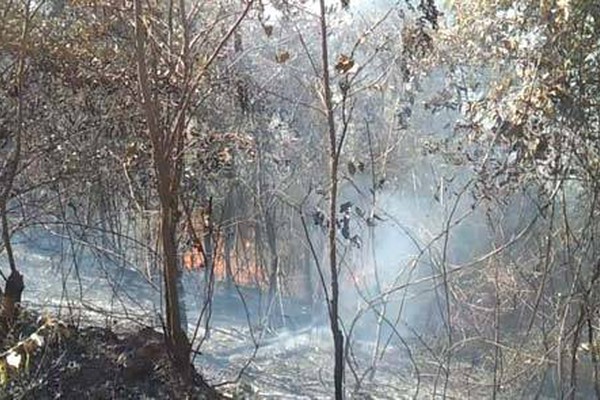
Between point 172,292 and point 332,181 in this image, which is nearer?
point 332,181

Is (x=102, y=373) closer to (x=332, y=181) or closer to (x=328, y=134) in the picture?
(x=332, y=181)

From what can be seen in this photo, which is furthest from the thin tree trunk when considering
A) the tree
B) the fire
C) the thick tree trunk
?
the fire

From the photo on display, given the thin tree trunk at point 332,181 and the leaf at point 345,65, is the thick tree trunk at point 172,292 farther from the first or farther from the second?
the leaf at point 345,65

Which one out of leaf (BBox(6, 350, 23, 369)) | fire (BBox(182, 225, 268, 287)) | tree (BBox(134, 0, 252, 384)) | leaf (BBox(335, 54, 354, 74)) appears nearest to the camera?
leaf (BBox(6, 350, 23, 369))

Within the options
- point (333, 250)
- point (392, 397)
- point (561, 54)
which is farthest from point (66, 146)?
point (392, 397)

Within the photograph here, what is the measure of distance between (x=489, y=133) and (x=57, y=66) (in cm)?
285

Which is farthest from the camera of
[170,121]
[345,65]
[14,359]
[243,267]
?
[243,267]

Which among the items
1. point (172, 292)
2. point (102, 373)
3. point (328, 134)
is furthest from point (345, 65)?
point (102, 373)

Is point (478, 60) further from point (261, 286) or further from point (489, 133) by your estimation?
point (261, 286)

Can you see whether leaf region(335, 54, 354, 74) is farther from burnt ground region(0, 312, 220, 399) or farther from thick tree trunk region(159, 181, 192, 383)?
burnt ground region(0, 312, 220, 399)

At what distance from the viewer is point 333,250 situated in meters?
3.85

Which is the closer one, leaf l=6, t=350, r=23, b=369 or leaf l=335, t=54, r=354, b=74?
leaf l=6, t=350, r=23, b=369

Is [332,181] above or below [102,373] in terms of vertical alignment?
above

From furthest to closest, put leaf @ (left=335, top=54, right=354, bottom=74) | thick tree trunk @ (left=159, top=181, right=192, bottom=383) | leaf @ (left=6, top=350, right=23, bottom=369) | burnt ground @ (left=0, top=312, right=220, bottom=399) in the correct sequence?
burnt ground @ (left=0, top=312, right=220, bottom=399) < thick tree trunk @ (left=159, top=181, right=192, bottom=383) < leaf @ (left=335, top=54, right=354, bottom=74) < leaf @ (left=6, top=350, right=23, bottom=369)
